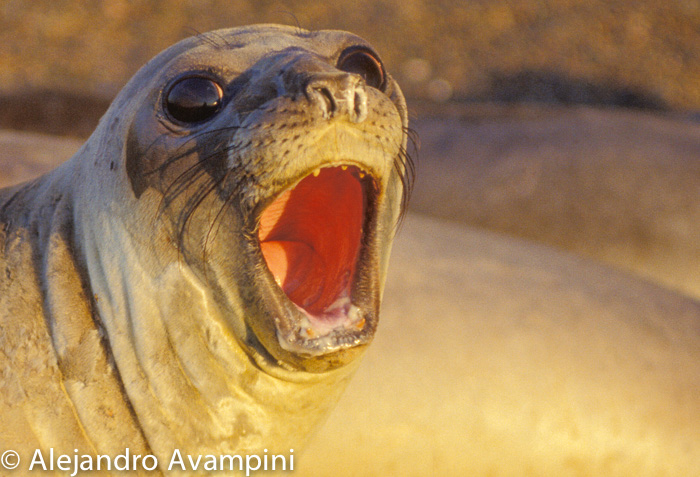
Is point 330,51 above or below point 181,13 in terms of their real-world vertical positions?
below

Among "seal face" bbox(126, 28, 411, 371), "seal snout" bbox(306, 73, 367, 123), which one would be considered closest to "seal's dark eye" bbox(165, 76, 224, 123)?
"seal face" bbox(126, 28, 411, 371)

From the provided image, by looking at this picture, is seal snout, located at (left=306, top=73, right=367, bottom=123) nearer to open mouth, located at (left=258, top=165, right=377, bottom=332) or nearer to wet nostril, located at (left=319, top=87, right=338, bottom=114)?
wet nostril, located at (left=319, top=87, right=338, bottom=114)

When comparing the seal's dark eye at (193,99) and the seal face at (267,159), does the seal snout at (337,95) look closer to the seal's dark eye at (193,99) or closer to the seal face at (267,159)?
the seal face at (267,159)

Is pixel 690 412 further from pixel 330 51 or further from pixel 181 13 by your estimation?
pixel 181 13

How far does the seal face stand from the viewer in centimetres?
118

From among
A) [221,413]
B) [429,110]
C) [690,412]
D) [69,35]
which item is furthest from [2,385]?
[69,35]

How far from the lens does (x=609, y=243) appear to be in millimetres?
3211

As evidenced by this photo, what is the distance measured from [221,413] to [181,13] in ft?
19.0

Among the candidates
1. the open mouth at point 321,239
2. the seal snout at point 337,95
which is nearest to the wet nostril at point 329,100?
the seal snout at point 337,95

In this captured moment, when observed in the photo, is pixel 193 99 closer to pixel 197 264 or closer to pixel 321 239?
pixel 197 264

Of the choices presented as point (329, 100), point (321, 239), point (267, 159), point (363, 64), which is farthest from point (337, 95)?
point (321, 239)

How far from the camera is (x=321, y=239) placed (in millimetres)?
1512

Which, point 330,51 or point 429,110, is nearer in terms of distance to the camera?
point 330,51

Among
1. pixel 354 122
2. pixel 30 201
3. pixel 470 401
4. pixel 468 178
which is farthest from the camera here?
pixel 468 178
